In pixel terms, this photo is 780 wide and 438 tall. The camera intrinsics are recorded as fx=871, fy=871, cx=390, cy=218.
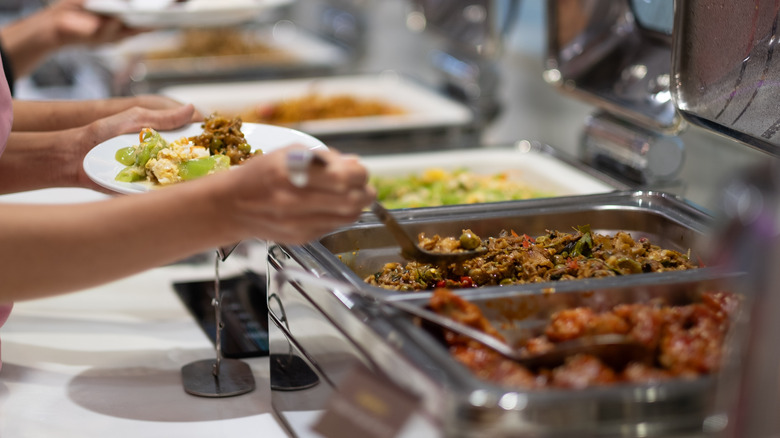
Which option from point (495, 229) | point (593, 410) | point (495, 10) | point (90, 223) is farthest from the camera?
point (495, 10)

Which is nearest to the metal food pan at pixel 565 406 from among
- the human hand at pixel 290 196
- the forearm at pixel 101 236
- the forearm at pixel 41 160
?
the human hand at pixel 290 196

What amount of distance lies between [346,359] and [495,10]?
1.77 metres

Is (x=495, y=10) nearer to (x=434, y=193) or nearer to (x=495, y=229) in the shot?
(x=434, y=193)

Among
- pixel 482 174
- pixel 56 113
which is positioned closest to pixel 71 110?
pixel 56 113

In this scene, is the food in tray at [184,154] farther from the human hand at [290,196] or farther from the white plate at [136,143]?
the human hand at [290,196]

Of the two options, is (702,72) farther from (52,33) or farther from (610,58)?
(52,33)

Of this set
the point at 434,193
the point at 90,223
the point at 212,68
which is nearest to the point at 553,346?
the point at 90,223

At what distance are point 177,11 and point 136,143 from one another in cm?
108

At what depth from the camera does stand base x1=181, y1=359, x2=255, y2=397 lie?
1.46m

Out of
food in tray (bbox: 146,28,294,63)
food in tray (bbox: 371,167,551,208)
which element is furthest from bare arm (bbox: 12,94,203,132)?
food in tray (bbox: 146,28,294,63)

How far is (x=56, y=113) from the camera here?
5.59ft

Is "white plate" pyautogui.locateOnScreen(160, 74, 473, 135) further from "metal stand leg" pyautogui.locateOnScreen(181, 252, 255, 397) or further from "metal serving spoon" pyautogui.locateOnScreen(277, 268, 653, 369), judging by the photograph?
"metal serving spoon" pyautogui.locateOnScreen(277, 268, 653, 369)

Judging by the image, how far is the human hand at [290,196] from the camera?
954 millimetres

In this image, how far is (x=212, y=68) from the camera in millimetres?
3471
